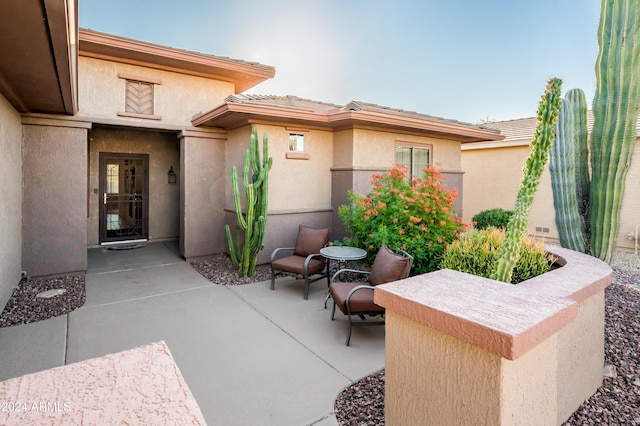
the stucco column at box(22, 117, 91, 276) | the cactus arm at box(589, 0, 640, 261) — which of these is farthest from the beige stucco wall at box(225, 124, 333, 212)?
the cactus arm at box(589, 0, 640, 261)

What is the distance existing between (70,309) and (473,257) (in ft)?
19.4

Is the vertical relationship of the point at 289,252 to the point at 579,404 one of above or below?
above

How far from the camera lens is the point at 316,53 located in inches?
540

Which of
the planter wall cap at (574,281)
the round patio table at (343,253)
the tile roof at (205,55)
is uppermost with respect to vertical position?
the tile roof at (205,55)

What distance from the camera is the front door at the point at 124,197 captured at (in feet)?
33.1

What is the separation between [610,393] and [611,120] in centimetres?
408

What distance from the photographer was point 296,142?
326 inches

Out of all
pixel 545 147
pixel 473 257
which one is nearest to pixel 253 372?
pixel 473 257

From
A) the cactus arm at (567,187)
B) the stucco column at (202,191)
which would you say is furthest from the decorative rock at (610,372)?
the stucco column at (202,191)

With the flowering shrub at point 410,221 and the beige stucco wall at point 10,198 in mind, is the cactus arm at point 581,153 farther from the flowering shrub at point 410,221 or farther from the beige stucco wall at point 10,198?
the beige stucco wall at point 10,198

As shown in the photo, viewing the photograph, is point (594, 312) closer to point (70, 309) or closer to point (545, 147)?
point (545, 147)

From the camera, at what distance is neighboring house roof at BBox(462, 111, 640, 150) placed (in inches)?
475

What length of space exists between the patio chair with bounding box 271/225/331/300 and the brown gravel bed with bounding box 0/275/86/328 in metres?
3.25

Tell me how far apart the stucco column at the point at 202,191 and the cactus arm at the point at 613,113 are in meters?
7.58
